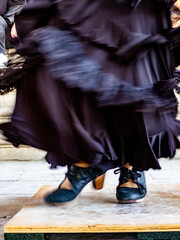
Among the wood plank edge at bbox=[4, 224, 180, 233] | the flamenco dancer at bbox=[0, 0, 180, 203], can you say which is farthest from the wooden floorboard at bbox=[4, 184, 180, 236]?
the flamenco dancer at bbox=[0, 0, 180, 203]

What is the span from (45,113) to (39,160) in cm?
136

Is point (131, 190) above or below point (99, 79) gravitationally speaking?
below

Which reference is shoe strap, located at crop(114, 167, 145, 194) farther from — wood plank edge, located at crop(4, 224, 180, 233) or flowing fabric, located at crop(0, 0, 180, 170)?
wood plank edge, located at crop(4, 224, 180, 233)

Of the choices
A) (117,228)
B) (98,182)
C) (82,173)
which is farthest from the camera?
(98,182)

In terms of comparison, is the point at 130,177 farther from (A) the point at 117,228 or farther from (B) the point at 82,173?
(A) the point at 117,228

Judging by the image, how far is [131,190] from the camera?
90cm

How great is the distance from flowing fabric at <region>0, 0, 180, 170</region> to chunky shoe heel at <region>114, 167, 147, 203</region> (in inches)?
4.0

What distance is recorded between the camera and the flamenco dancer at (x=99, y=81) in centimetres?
75

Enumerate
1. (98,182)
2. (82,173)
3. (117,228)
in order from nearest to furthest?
(117,228), (82,173), (98,182)

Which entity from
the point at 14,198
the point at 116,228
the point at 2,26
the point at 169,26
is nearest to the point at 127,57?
the point at 169,26

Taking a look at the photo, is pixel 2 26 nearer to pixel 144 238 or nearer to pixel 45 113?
pixel 45 113

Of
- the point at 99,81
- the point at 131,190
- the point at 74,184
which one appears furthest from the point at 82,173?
the point at 99,81

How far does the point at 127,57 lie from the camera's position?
0.79 metres

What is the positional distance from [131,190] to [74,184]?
0.16 m
